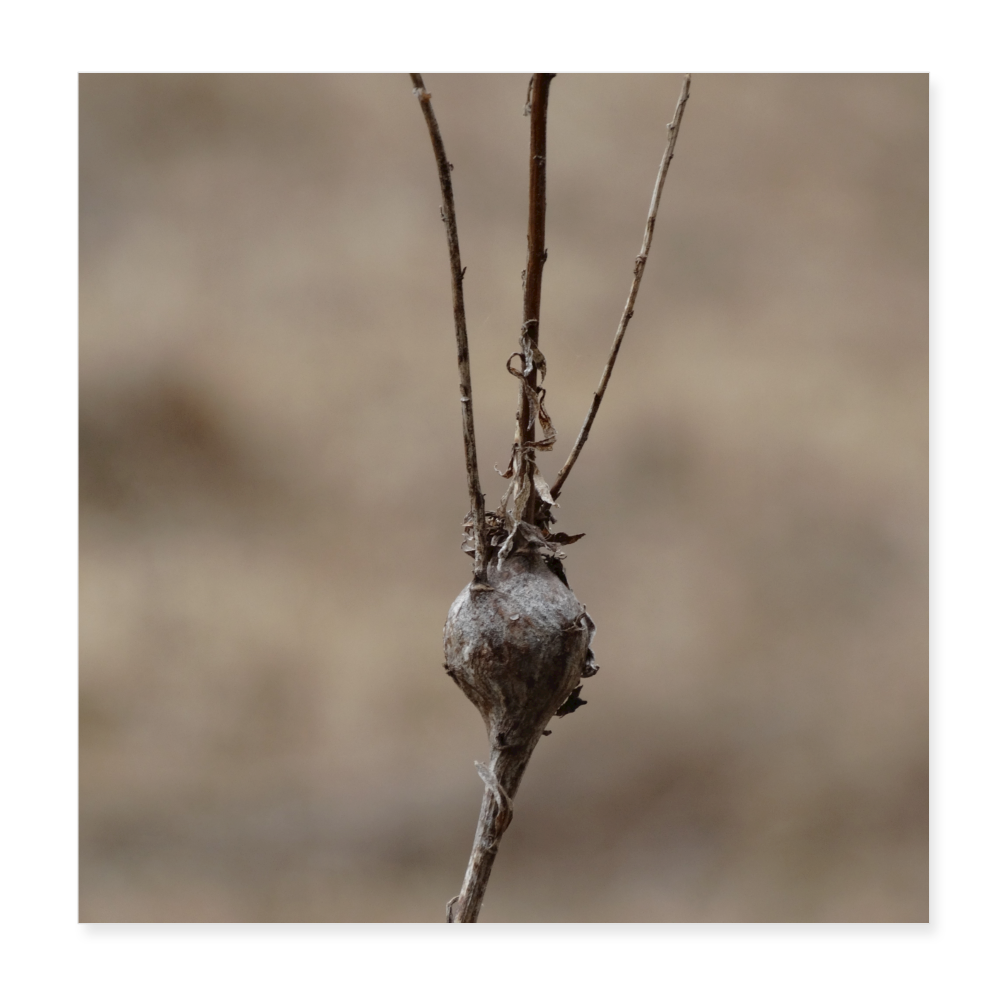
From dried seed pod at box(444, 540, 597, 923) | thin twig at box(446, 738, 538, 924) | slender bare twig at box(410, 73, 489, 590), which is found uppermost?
slender bare twig at box(410, 73, 489, 590)

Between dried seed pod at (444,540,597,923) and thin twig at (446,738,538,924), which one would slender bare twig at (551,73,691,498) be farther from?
thin twig at (446,738,538,924)

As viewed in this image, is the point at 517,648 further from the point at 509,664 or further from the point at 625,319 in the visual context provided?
the point at 625,319

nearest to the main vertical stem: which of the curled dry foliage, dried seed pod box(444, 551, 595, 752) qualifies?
the curled dry foliage

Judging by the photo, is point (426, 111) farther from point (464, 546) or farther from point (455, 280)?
point (464, 546)

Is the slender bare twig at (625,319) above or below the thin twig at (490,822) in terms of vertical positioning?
above

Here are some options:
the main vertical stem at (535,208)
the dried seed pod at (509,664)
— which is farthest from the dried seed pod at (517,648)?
the main vertical stem at (535,208)

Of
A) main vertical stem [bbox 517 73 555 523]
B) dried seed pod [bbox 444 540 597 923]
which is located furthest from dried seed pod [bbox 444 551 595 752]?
main vertical stem [bbox 517 73 555 523]

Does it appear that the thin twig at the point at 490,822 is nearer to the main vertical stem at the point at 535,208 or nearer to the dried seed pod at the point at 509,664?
the dried seed pod at the point at 509,664

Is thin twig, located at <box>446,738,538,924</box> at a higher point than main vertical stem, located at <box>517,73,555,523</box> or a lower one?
lower
